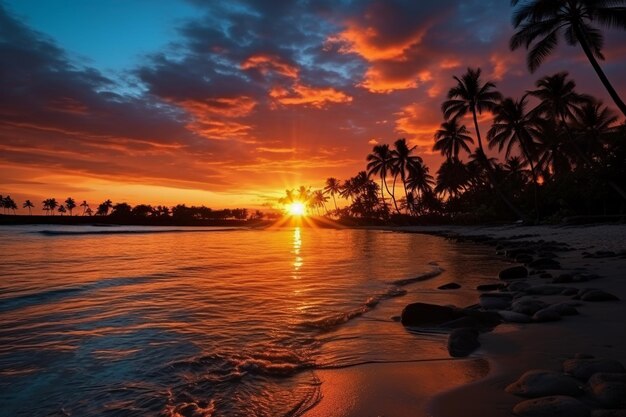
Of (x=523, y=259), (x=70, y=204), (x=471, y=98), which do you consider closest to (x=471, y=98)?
(x=471, y=98)

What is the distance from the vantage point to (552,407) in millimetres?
2695

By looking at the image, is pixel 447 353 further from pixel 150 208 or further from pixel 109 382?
pixel 150 208

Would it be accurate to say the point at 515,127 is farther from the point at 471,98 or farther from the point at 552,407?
the point at 552,407

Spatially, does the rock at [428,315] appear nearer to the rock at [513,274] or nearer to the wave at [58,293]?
the rock at [513,274]

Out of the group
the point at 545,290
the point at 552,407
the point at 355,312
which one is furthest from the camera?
the point at 545,290

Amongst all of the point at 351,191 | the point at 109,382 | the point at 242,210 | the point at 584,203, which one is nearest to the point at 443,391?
the point at 109,382

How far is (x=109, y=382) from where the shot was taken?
12.0 feet

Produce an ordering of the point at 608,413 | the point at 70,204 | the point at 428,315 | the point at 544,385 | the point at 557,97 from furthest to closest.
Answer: the point at 70,204, the point at 557,97, the point at 428,315, the point at 544,385, the point at 608,413

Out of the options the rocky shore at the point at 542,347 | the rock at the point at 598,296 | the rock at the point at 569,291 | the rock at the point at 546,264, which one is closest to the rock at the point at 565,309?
the rocky shore at the point at 542,347

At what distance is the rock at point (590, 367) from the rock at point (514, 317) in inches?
80.5

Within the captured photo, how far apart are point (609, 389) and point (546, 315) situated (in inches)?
110

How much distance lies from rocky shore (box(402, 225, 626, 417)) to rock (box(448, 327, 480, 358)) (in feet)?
0.03

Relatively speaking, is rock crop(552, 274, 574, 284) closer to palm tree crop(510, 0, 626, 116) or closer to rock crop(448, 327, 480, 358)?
rock crop(448, 327, 480, 358)

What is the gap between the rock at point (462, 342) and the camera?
429 centimetres
